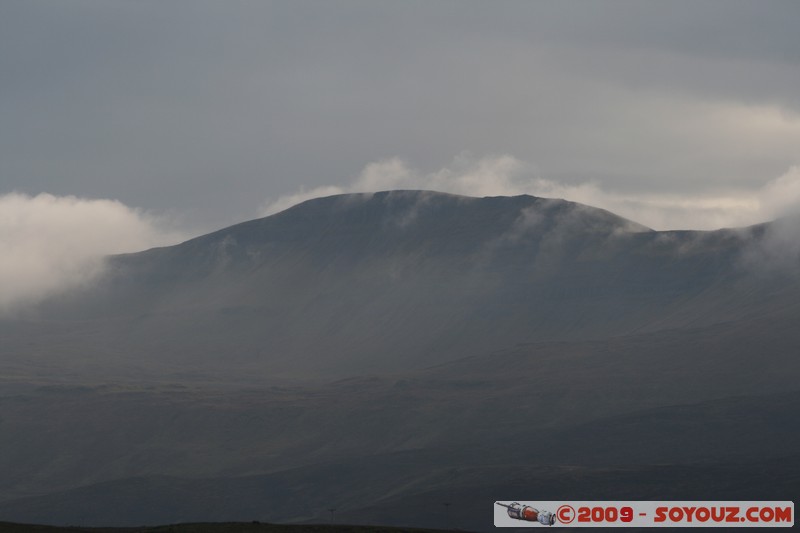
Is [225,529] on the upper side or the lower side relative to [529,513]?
lower

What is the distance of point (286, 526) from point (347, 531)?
3.98m

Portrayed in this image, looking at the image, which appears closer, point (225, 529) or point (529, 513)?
point (225, 529)

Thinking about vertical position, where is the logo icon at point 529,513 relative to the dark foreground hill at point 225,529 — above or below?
above

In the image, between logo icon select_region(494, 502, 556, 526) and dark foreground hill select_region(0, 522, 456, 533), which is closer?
dark foreground hill select_region(0, 522, 456, 533)

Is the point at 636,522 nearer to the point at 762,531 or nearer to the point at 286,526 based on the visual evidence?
the point at 286,526

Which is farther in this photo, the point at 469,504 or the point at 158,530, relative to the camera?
the point at 469,504

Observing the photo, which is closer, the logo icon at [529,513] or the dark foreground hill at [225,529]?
the dark foreground hill at [225,529]

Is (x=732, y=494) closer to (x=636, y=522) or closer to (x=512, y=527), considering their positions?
(x=512, y=527)

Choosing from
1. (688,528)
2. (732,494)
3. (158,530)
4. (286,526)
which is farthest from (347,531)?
(732,494)

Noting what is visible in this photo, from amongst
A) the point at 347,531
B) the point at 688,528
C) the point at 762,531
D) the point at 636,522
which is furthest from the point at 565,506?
the point at 762,531

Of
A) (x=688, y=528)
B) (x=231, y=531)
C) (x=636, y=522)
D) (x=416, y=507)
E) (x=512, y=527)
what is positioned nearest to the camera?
(x=231, y=531)

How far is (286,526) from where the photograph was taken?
300ft

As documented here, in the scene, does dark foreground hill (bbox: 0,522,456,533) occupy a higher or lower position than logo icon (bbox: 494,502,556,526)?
lower

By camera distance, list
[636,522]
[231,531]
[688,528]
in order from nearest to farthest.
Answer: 1. [231,531]
2. [636,522]
3. [688,528]
